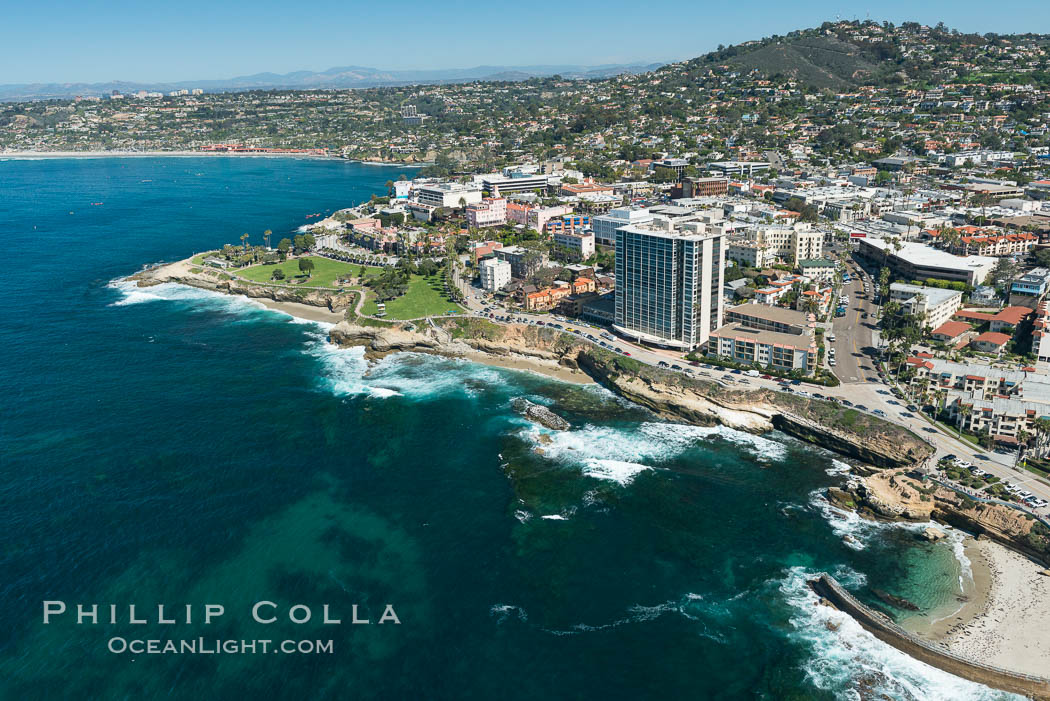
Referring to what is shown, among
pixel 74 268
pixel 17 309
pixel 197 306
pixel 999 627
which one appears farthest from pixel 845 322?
pixel 74 268

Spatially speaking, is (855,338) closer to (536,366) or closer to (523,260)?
(536,366)

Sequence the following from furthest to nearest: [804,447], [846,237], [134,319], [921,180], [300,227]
Answer: [921,180]
[300,227]
[846,237]
[134,319]
[804,447]

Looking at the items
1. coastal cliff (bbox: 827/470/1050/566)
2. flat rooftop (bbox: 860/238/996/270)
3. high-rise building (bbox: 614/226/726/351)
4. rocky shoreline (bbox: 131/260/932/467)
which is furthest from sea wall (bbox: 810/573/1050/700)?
flat rooftop (bbox: 860/238/996/270)

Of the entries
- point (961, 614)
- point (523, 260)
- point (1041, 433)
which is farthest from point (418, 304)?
point (961, 614)

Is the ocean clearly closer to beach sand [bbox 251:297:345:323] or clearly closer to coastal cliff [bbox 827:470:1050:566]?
coastal cliff [bbox 827:470:1050:566]

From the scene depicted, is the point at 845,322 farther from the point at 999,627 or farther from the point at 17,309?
the point at 17,309

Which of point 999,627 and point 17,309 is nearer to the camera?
point 999,627

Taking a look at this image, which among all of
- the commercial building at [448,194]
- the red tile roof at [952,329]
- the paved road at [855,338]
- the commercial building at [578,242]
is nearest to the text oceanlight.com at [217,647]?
the paved road at [855,338]
